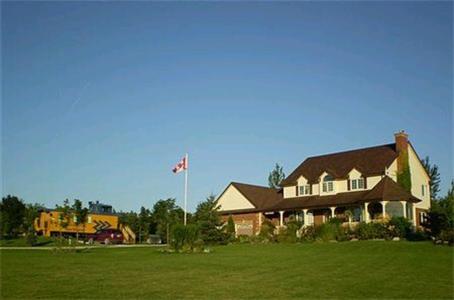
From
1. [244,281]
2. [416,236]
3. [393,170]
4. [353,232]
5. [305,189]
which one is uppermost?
[393,170]

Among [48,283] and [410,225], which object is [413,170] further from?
A: [48,283]

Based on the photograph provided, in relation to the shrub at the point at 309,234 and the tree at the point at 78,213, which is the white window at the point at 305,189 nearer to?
the shrub at the point at 309,234

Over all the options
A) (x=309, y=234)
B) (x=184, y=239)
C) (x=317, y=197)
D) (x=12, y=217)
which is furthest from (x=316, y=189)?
(x=12, y=217)

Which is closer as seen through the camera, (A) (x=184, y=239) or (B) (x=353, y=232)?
(A) (x=184, y=239)

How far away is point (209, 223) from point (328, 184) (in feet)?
43.6

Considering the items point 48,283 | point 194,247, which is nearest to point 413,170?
point 194,247

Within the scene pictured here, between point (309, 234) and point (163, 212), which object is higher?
point (163, 212)

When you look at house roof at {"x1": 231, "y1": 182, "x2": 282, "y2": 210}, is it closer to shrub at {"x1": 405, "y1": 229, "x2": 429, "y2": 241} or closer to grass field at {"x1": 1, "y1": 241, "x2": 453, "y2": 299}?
shrub at {"x1": 405, "y1": 229, "x2": 429, "y2": 241}

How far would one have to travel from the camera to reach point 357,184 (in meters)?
43.4

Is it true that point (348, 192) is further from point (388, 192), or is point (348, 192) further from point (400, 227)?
point (400, 227)

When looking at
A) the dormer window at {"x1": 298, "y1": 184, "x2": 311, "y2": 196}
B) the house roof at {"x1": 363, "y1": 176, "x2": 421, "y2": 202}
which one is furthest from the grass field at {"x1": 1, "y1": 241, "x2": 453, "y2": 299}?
the dormer window at {"x1": 298, "y1": 184, "x2": 311, "y2": 196}

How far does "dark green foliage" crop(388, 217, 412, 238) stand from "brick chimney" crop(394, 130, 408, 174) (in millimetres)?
8764

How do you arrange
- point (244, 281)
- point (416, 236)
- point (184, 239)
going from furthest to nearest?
point (416, 236) → point (184, 239) → point (244, 281)

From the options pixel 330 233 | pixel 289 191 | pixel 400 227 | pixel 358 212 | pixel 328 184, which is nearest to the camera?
pixel 400 227
